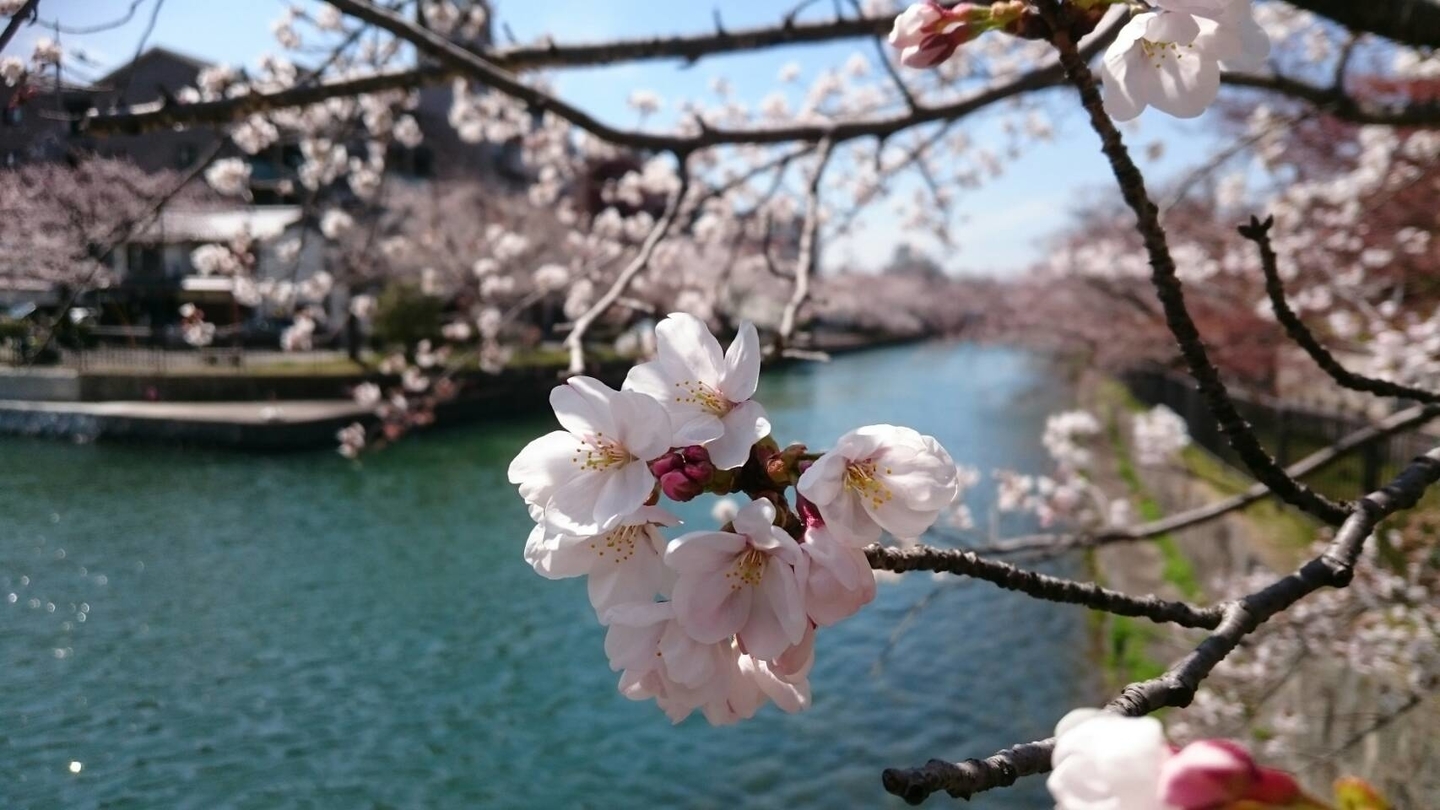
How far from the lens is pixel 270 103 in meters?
2.51

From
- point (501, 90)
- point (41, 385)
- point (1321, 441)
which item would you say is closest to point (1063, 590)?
point (501, 90)

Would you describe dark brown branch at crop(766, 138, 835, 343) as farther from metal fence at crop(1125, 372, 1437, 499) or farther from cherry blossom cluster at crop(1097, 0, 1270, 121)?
metal fence at crop(1125, 372, 1437, 499)

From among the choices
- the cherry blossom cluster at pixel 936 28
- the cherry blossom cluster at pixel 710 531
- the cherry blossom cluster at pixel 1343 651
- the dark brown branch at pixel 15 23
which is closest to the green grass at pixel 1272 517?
the cherry blossom cluster at pixel 1343 651

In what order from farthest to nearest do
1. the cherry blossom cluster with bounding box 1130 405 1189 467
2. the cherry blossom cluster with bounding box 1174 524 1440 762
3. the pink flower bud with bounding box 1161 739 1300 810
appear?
the cherry blossom cluster with bounding box 1130 405 1189 467
the cherry blossom cluster with bounding box 1174 524 1440 762
the pink flower bud with bounding box 1161 739 1300 810

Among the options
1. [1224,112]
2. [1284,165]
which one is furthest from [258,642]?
[1224,112]

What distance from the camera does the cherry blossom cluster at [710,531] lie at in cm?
67

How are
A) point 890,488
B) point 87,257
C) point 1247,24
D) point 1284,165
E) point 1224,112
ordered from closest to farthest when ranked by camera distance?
1. point 890,488
2. point 1247,24
3. point 87,257
4. point 1284,165
5. point 1224,112

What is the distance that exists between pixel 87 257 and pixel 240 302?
10.1ft

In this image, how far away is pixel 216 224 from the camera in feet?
12.8

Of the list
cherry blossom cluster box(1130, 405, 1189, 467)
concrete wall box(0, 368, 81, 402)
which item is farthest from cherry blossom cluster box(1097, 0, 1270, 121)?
cherry blossom cluster box(1130, 405, 1189, 467)

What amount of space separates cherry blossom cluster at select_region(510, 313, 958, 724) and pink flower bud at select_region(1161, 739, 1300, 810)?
25 cm

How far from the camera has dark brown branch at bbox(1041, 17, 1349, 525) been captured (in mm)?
875

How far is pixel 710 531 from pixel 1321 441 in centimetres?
814

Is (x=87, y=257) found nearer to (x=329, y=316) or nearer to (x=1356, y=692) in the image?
(x=1356, y=692)
